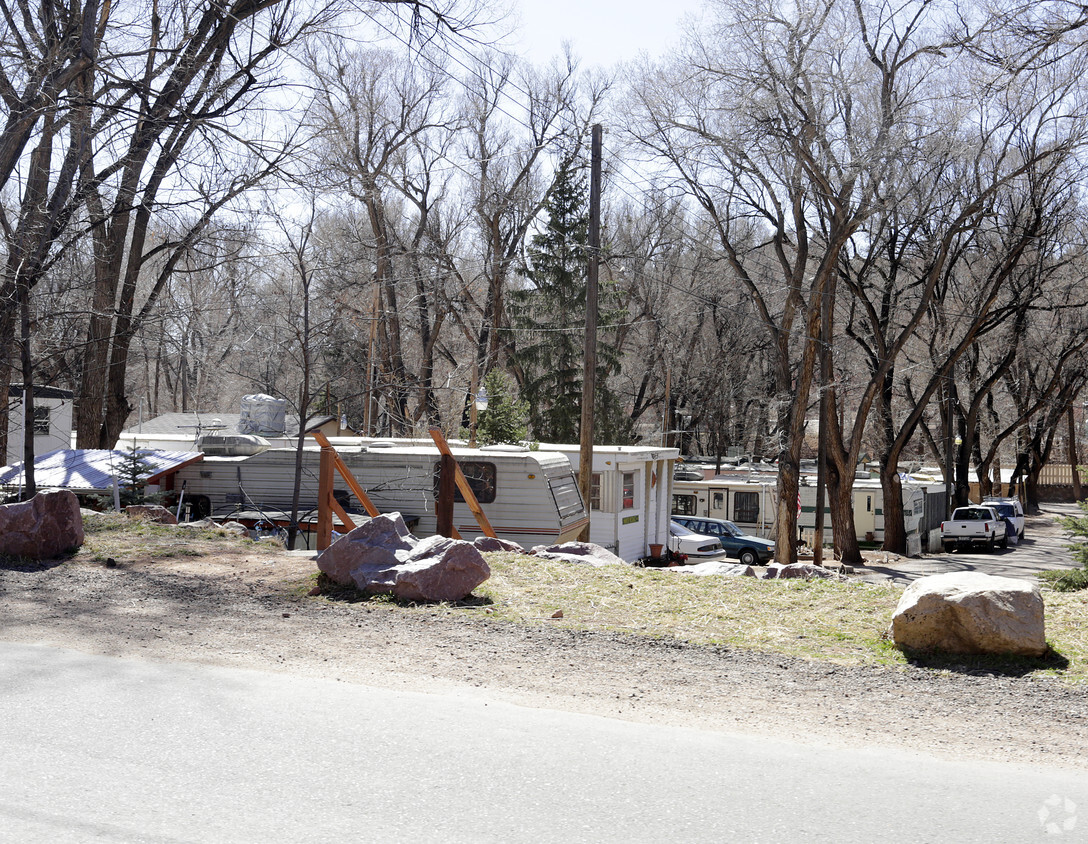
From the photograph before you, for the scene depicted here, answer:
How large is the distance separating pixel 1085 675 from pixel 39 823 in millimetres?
6242

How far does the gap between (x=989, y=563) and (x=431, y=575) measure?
80.8 ft

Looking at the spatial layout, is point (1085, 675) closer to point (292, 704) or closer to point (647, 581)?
point (647, 581)

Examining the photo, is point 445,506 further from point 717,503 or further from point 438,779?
point 717,503

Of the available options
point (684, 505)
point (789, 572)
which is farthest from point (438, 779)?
point (684, 505)

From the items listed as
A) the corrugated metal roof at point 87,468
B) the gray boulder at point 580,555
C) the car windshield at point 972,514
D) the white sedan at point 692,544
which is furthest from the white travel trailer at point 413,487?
the car windshield at point 972,514

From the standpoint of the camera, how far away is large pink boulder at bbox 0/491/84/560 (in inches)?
401

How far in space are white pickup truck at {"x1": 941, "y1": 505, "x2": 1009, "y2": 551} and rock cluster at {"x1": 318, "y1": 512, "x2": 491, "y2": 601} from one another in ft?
94.6

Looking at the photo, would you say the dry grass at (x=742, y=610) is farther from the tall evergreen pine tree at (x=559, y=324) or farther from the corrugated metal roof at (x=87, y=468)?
the tall evergreen pine tree at (x=559, y=324)

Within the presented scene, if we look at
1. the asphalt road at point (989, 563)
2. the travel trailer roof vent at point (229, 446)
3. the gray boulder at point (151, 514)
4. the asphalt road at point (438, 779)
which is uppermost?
the travel trailer roof vent at point (229, 446)

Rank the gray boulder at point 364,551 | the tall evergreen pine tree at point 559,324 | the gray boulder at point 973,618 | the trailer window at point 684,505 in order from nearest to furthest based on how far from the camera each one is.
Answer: the gray boulder at point 973,618
the gray boulder at point 364,551
the trailer window at point 684,505
the tall evergreen pine tree at point 559,324

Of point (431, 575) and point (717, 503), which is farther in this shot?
point (717, 503)

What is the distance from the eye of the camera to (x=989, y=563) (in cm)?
2873

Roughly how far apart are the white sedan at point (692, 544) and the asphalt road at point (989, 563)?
3.60 meters

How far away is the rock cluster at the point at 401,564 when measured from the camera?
342 inches
